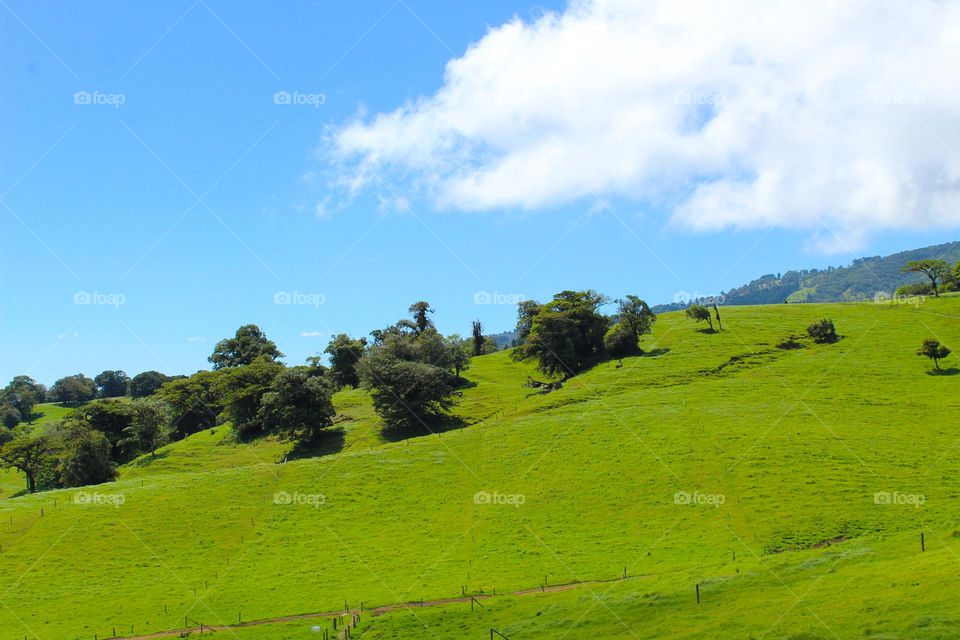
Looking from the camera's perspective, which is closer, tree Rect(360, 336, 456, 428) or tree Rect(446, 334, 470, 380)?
tree Rect(360, 336, 456, 428)

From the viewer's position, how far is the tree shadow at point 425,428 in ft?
291

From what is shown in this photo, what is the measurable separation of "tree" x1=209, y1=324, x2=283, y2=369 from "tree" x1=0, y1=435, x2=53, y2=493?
5883 cm

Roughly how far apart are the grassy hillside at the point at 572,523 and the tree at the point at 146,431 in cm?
1254

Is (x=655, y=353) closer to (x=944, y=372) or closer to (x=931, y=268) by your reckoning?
(x=944, y=372)

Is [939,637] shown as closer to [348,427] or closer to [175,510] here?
[175,510]

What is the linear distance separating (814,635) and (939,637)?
4840mm

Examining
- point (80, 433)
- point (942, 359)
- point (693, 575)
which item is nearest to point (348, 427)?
point (80, 433)

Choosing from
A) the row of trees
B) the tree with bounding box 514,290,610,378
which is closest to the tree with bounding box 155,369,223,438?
the tree with bounding box 514,290,610,378

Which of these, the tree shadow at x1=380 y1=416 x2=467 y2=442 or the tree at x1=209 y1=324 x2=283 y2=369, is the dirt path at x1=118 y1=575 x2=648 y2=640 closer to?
the tree shadow at x1=380 y1=416 x2=467 y2=442

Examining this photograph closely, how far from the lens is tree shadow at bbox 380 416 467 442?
88.6 meters

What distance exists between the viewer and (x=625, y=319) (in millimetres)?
111188

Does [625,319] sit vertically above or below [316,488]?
above

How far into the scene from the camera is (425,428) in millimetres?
91000

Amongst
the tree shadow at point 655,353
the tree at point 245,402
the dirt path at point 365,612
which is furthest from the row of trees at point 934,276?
the tree at point 245,402
